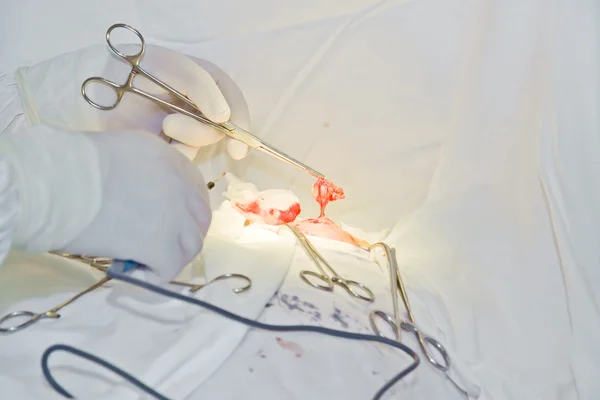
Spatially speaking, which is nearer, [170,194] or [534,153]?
[170,194]

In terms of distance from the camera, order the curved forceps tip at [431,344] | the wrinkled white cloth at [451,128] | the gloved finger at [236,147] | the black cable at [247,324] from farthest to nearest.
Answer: the gloved finger at [236,147] < the wrinkled white cloth at [451,128] < the curved forceps tip at [431,344] < the black cable at [247,324]

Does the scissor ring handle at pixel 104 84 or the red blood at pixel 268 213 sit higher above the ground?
the scissor ring handle at pixel 104 84

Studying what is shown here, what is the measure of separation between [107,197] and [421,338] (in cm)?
36

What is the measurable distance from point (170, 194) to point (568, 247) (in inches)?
19.6

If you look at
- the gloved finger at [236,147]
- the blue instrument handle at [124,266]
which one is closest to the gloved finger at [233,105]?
the gloved finger at [236,147]

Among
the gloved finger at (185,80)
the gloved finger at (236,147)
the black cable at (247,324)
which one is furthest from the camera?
the gloved finger at (236,147)

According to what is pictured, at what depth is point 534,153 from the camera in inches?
32.8

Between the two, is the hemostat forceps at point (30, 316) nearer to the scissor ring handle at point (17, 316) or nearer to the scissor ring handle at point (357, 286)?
the scissor ring handle at point (17, 316)

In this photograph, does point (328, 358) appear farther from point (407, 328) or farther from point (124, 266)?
point (124, 266)

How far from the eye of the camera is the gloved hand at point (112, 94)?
2.77 ft

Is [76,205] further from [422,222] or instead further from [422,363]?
[422,222]

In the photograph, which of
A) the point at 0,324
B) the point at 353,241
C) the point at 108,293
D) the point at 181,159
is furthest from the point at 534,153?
the point at 0,324

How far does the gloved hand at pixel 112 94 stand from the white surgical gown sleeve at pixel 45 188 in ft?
0.83

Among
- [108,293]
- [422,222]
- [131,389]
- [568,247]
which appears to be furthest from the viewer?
[422,222]
